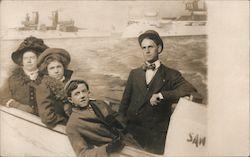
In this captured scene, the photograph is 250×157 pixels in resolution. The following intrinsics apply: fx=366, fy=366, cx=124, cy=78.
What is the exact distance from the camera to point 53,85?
51.5 inches

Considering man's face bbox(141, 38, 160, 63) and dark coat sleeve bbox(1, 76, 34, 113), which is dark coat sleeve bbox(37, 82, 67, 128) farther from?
man's face bbox(141, 38, 160, 63)

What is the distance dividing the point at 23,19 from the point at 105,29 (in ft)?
1.03

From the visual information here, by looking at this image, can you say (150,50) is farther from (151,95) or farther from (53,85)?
(53,85)

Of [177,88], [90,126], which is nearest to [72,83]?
[90,126]

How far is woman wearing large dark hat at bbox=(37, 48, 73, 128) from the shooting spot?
1295mm

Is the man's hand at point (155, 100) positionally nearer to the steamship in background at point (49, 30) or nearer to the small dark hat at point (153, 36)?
the small dark hat at point (153, 36)

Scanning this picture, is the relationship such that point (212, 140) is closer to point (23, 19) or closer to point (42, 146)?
point (42, 146)

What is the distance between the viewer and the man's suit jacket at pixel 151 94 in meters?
1.20

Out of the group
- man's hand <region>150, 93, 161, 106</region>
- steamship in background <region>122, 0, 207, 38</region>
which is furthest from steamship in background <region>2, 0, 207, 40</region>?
man's hand <region>150, 93, 161, 106</region>

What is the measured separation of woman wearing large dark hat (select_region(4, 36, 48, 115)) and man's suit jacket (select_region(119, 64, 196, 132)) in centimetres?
34

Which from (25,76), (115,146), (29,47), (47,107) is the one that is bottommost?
(115,146)

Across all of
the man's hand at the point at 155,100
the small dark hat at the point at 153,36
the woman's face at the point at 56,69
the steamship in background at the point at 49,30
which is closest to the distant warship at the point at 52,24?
the steamship in background at the point at 49,30

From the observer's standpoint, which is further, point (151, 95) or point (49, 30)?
point (49, 30)

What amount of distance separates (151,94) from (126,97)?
3.4 inches
